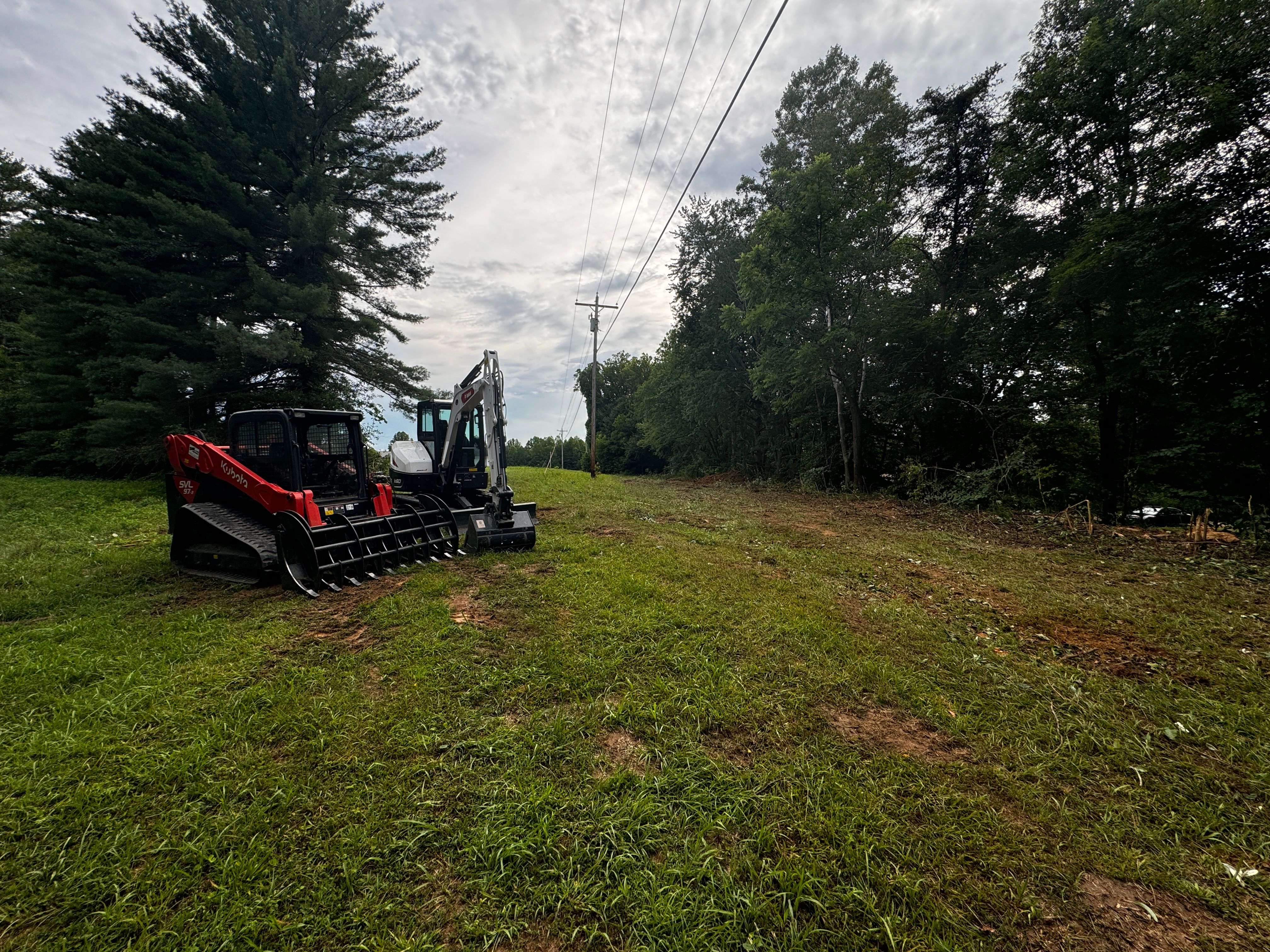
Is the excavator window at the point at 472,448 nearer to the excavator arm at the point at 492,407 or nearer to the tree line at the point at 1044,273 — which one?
the excavator arm at the point at 492,407

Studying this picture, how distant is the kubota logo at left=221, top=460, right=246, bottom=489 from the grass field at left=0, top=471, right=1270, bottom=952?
4.55 feet

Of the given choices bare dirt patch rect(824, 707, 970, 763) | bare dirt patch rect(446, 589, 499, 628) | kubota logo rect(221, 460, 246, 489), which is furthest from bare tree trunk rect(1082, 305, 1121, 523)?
kubota logo rect(221, 460, 246, 489)

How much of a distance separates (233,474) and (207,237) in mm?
10789

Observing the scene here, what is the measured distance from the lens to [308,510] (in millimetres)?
5398

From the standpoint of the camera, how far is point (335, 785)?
2223 mm

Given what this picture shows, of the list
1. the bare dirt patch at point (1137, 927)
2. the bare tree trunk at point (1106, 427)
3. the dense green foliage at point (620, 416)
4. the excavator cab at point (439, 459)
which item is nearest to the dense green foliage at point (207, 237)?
the excavator cab at point (439, 459)

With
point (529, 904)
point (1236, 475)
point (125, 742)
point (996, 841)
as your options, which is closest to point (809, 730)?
point (996, 841)

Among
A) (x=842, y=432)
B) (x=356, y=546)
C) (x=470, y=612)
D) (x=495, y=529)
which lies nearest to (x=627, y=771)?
(x=470, y=612)

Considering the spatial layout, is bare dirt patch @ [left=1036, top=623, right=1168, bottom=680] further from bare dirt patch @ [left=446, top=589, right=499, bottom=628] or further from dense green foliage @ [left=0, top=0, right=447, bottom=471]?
dense green foliage @ [left=0, top=0, right=447, bottom=471]

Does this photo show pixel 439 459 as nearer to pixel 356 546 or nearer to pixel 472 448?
pixel 472 448

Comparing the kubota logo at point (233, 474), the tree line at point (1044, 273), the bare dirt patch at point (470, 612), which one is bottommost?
the bare dirt patch at point (470, 612)

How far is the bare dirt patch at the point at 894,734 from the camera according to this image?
2631mm

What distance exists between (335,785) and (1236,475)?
17.2 metres

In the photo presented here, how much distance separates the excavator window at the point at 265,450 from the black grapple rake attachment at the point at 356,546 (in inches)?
33.6
